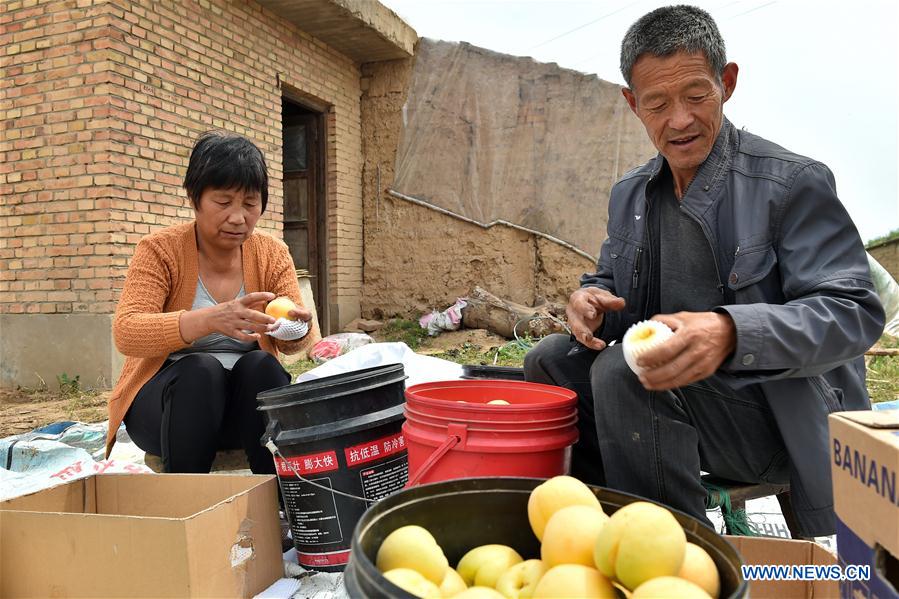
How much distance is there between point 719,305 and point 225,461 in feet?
6.28

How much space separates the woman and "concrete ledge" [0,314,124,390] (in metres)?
3.29

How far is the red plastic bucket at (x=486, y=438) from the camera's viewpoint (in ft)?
5.08

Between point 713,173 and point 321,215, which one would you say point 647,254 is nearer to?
point 713,173

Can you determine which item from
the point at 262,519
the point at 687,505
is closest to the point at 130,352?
the point at 262,519

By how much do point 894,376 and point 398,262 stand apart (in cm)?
588

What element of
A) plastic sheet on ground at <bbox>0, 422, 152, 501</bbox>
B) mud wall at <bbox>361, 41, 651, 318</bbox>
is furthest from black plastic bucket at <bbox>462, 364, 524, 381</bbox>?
mud wall at <bbox>361, 41, 651, 318</bbox>

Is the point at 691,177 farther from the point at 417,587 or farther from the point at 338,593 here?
the point at 338,593

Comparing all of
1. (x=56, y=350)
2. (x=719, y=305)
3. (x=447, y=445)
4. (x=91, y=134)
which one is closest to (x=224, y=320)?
(x=447, y=445)

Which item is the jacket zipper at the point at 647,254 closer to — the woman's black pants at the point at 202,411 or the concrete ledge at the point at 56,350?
the woman's black pants at the point at 202,411

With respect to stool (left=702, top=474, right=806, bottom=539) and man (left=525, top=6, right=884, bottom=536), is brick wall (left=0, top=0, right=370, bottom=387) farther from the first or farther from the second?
stool (left=702, top=474, right=806, bottom=539)

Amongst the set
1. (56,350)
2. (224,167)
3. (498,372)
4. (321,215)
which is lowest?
(56,350)

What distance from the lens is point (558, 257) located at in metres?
8.20

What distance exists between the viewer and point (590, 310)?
185cm

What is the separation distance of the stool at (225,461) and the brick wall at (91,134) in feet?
11.1
